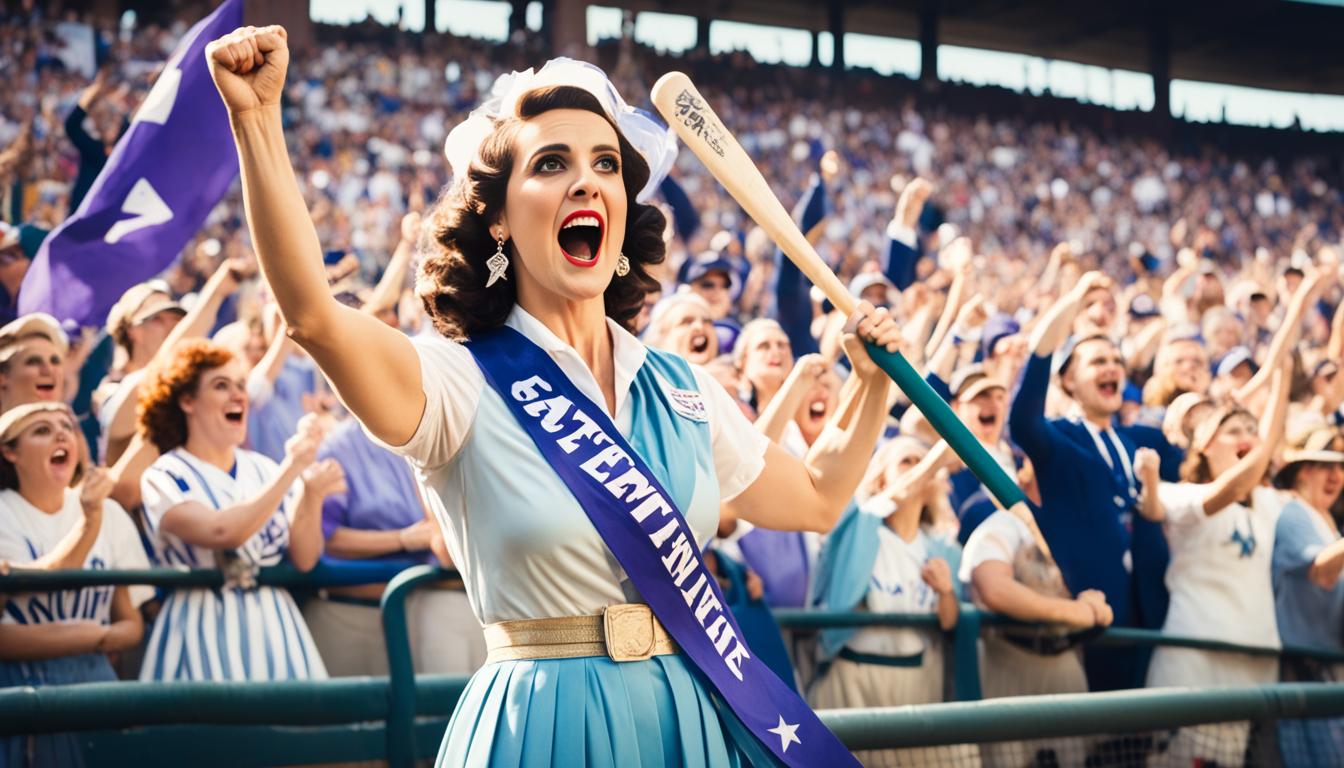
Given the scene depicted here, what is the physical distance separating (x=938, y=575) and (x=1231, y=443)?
4.54 feet

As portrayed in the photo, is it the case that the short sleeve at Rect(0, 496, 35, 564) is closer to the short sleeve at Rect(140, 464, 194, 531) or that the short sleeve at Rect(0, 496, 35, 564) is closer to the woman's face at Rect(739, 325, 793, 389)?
the short sleeve at Rect(140, 464, 194, 531)

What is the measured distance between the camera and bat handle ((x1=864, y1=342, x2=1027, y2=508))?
2367mm

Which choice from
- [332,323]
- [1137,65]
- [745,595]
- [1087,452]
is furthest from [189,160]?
[1137,65]

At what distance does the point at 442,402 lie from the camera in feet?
6.58

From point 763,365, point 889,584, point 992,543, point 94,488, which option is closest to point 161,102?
point 94,488

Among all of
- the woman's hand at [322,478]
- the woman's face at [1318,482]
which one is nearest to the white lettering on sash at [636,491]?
the woman's hand at [322,478]

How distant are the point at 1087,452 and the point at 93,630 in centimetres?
324

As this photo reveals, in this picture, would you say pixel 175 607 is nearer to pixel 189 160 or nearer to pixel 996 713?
pixel 189 160

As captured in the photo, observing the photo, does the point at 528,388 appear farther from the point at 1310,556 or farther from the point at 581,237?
the point at 1310,556

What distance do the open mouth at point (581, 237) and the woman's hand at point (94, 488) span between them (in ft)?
7.14

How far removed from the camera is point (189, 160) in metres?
5.14

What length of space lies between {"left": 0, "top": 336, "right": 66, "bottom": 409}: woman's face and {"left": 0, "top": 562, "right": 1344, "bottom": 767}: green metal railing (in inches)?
35.9

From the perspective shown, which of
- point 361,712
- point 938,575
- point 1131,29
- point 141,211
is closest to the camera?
point 361,712

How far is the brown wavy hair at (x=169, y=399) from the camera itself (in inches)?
172
